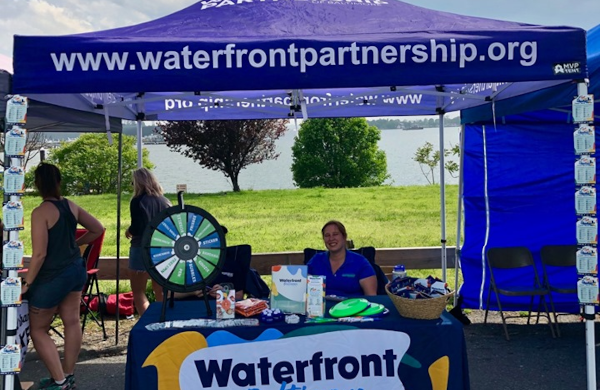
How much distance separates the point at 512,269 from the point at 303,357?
3.21 meters

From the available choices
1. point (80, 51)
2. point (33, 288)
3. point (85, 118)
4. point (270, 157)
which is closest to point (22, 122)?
point (80, 51)

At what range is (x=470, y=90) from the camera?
4.88m

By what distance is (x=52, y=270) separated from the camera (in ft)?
11.5

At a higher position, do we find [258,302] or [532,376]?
[258,302]

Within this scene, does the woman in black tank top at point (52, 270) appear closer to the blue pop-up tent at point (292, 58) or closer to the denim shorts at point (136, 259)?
the blue pop-up tent at point (292, 58)

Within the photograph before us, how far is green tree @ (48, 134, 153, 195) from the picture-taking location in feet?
52.5

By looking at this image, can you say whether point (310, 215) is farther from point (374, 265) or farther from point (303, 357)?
point (303, 357)

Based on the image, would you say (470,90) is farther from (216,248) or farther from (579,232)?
(216,248)

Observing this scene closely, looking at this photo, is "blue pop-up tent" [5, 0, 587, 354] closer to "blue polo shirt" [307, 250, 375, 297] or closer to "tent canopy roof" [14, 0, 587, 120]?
"tent canopy roof" [14, 0, 587, 120]

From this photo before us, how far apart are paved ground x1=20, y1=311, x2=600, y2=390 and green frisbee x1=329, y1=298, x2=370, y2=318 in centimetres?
122

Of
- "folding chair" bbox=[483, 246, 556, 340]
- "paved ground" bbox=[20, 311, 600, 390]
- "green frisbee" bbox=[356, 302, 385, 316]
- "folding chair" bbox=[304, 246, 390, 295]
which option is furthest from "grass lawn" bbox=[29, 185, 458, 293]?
"green frisbee" bbox=[356, 302, 385, 316]

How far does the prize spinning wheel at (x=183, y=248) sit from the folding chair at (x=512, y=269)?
9.52 feet

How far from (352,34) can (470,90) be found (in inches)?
75.4

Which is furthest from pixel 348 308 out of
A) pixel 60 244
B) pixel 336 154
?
pixel 336 154
